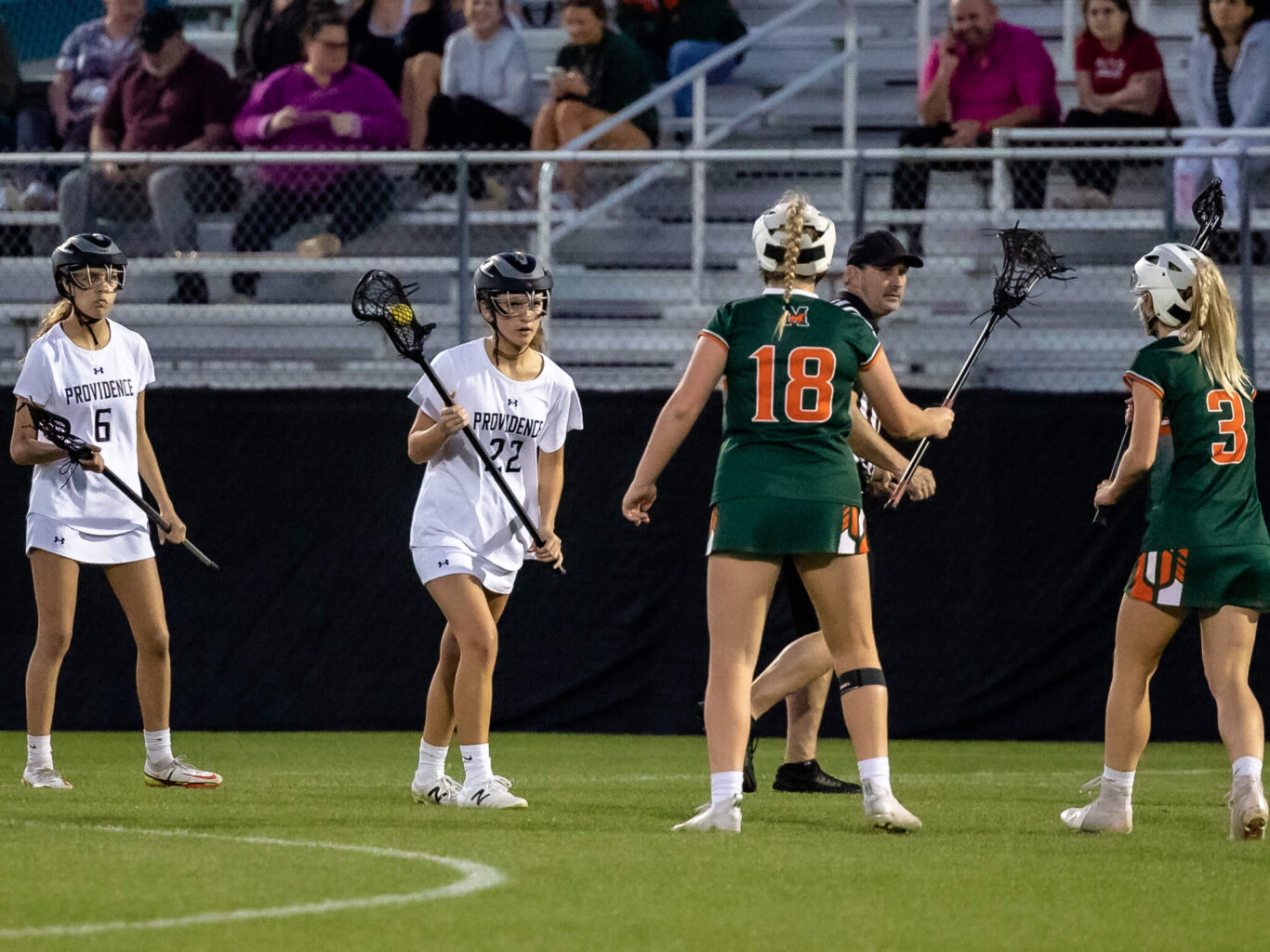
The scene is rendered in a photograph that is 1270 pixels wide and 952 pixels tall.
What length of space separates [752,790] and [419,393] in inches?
83.8

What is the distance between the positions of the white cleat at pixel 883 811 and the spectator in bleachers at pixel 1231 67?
22.7ft

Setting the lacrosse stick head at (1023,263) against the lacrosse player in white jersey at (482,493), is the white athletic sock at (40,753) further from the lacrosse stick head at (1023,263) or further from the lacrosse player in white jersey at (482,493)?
the lacrosse stick head at (1023,263)

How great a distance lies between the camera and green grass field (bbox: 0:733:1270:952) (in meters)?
4.75

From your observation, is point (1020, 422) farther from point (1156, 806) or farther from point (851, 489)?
point (851, 489)

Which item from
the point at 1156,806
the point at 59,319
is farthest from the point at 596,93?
the point at 1156,806

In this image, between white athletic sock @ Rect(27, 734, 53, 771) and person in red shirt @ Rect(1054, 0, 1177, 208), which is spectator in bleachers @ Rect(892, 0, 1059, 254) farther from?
white athletic sock @ Rect(27, 734, 53, 771)

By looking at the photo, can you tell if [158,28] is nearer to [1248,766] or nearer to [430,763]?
[430,763]

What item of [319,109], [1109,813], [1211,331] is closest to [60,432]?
[1109,813]

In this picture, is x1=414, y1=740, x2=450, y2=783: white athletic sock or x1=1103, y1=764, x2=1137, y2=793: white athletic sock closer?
x1=1103, y1=764, x2=1137, y2=793: white athletic sock

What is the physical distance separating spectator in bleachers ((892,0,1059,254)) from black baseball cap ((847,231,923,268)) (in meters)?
4.78

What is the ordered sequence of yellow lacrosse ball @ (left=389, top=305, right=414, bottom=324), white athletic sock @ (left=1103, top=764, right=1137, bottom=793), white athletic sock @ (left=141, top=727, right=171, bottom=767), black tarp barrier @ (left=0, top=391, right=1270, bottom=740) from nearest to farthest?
white athletic sock @ (left=1103, top=764, right=1137, bottom=793) → yellow lacrosse ball @ (left=389, top=305, right=414, bottom=324) → white athletic sock @ (left=141, top=727, right=171, bottom=767) → black tarp barrier @ (left=0, top=391, right=1270, bottom=740)

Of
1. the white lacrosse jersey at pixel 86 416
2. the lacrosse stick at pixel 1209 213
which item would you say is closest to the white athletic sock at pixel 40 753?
the white lacrosse jersey at pixel 86 416

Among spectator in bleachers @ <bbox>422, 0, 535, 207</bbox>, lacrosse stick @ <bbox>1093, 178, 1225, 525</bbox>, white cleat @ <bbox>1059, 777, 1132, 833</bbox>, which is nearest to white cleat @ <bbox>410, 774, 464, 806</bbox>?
white cleat @ <bbox>1059, 777, 1132, 833</bbox>

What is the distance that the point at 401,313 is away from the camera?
7801mm
